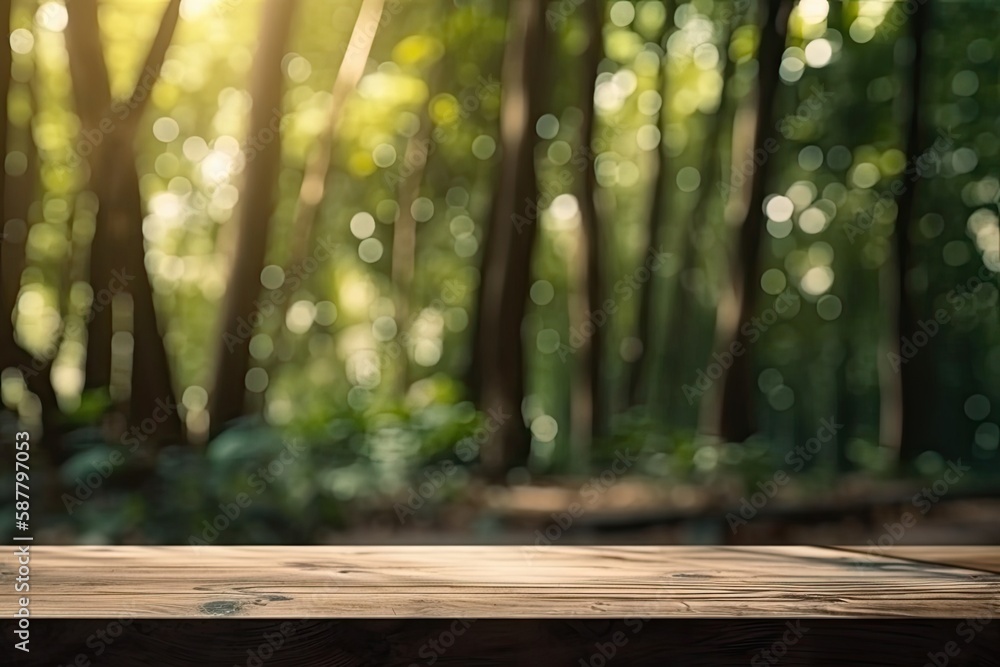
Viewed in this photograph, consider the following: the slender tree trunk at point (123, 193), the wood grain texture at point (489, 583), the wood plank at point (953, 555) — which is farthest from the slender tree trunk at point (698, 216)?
the wood grain texture at point (489, 583)

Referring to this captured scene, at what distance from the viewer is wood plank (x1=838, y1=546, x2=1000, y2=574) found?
192 cm

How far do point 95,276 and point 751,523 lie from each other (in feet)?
14.8

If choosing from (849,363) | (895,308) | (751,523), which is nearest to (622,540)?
(751,523)

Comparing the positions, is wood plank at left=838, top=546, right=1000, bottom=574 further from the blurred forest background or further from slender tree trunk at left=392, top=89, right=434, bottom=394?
slender tree trunk at left=392, top=89, right=434, bottom=394

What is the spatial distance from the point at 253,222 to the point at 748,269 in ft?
11.9

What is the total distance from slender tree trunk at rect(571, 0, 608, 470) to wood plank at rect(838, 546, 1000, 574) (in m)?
4.77

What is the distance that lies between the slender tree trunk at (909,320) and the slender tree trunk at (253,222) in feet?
16.7

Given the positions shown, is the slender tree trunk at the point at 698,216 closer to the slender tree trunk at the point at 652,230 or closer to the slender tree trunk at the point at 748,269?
the slender tree trunk at the point at 652,230

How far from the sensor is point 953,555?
2.06m

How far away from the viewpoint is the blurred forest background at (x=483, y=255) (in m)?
5.31
